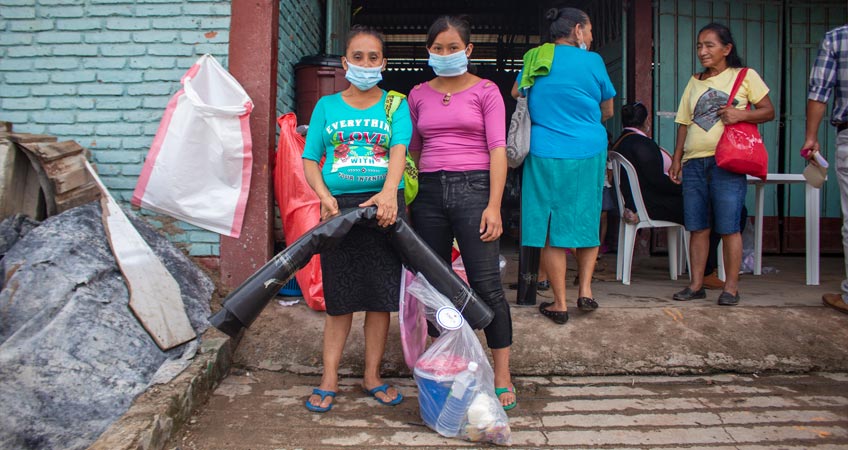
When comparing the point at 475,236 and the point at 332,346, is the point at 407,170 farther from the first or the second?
the point at 332,346

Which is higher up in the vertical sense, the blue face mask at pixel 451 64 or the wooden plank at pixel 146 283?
the blue face mask at pixel 451 64

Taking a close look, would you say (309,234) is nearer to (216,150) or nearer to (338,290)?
(338,290)

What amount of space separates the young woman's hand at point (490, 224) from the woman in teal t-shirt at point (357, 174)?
38cm

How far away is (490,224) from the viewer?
2791mm

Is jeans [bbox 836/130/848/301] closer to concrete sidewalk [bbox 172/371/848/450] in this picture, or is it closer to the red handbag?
the red handbag

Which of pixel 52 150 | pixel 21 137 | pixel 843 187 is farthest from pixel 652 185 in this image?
pixel 21 137

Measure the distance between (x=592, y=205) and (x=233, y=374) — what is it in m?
2.21

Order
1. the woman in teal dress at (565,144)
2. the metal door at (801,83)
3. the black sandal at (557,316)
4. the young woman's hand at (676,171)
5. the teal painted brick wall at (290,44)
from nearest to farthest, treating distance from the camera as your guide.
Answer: the woman in teal dress at (565,144)
the black sandal at (557,316)
the young woman's hand at (676,171)
the teal painted brick wall at (290,44)
the metal door at (801,83)

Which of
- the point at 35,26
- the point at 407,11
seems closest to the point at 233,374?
the point at 35,26

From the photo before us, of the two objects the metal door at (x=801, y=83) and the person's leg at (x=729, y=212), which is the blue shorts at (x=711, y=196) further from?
the metal door at (x=801, y=83)

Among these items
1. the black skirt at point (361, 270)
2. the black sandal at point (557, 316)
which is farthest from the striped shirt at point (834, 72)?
the black skirt at point (361, 270)

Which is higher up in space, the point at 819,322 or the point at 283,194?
the point at 283,194

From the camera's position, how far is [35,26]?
13.3 feet

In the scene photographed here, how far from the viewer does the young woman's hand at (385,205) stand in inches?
103
